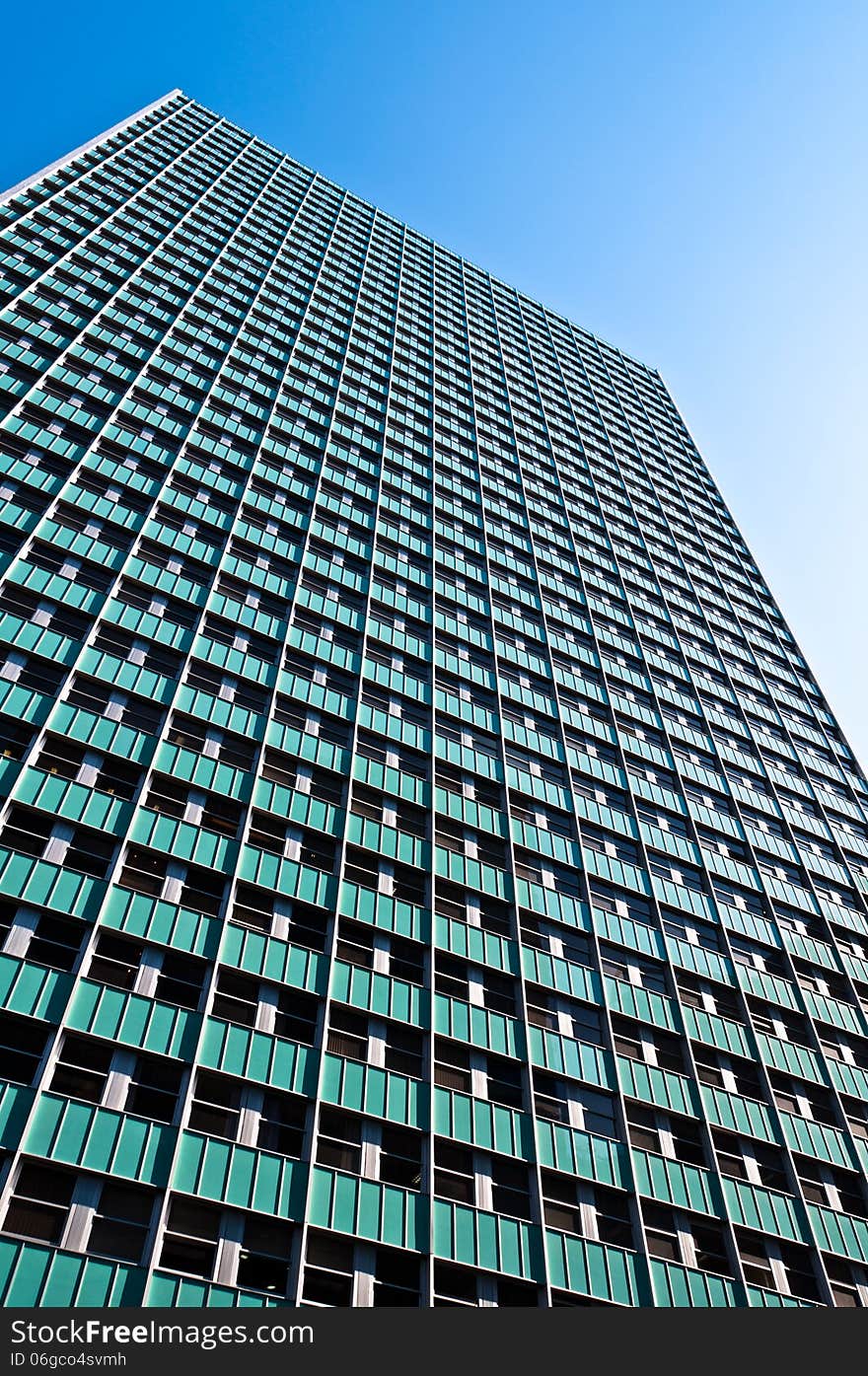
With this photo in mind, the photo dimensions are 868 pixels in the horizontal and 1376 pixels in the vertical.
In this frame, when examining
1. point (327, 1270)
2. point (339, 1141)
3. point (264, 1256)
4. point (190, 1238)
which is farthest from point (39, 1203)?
point (339, 1141)

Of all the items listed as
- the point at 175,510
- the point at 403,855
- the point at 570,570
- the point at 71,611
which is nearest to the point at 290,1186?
the point at 403,855

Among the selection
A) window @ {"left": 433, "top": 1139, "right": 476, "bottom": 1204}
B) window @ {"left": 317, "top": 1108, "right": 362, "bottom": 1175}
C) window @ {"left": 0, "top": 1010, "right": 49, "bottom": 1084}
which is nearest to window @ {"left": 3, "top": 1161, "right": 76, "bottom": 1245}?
window @ {"left": 0, "top": 1010, "right": 49, "bottom": 1084}

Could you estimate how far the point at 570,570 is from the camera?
185ft

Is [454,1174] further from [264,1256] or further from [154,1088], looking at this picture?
[154,1088]

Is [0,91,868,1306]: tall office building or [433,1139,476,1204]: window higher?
[0,91,868,1306]: tall office building

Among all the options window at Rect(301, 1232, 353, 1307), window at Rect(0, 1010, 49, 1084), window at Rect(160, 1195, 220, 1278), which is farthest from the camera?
window at Rect(301, 1232, 353, 1307)

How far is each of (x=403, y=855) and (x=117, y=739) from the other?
1033cm

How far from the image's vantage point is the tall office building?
23.5 metres

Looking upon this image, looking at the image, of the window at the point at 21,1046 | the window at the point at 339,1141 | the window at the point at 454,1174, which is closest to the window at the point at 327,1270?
the window at the point at 339,1141

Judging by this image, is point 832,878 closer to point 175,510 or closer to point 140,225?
point 175,510

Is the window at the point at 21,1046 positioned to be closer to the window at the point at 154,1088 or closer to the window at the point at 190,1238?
the window at the point at 154,1088

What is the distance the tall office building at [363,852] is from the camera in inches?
924

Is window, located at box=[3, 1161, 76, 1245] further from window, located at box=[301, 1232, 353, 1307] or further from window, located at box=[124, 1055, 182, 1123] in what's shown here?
window, located at box=[301, 1232, 353, 1307]

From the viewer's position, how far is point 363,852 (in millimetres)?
32312
